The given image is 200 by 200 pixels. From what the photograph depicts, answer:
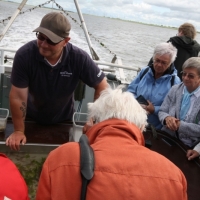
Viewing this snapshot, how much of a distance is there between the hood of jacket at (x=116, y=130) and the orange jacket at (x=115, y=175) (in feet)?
0.13

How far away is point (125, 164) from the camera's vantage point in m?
0.95

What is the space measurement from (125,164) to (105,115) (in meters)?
0.31

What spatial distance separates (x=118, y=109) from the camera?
1203 millimetres

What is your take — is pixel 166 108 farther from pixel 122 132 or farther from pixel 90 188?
pixel 90 188

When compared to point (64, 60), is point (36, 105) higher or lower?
lower

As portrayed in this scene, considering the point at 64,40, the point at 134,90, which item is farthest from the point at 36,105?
the point at 134,90

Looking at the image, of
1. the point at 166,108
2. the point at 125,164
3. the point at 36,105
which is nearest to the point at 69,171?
the point at 125,164

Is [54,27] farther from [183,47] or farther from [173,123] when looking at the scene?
[183,47]

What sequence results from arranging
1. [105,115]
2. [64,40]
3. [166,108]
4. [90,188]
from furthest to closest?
[166,108] < [64,40] < [105,115] < [90,188]

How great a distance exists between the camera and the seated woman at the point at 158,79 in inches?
103

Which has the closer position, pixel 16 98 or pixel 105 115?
pixel 105 115

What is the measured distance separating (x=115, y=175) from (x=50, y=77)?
1.30m

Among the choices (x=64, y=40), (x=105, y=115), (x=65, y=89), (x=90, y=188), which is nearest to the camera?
(x=90, y=188)

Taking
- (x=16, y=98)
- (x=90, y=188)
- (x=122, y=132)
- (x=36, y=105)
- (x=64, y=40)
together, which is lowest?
(x=36, y=105)
